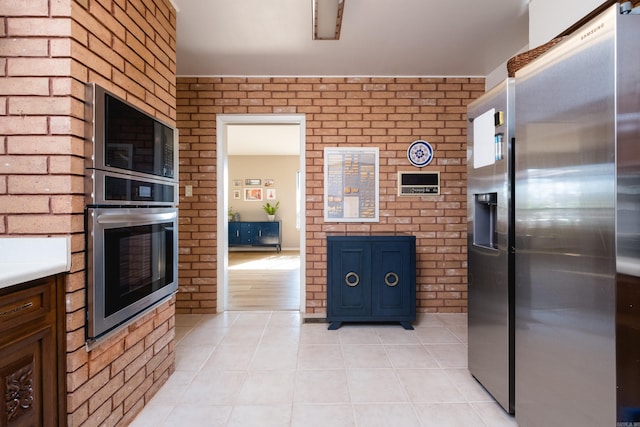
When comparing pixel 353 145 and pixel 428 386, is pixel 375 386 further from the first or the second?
pixel 353 145

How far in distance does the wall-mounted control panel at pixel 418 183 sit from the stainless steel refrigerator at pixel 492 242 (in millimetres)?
1301

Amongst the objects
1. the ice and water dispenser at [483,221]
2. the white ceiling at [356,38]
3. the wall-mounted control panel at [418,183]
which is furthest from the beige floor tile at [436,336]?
the white ceiling at [356,38]

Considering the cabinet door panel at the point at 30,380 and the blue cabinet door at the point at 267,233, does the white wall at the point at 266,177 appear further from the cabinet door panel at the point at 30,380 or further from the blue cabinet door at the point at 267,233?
the cabinet door panel at the point at 30,380

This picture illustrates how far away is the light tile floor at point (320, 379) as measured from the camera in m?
1.75

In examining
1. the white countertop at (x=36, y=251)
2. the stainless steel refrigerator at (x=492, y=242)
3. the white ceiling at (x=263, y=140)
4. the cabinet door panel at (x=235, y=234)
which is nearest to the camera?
the white countertop at (x=36, y=251)

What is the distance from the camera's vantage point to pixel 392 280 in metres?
3.07

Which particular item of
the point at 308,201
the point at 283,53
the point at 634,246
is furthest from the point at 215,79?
the point at 634,246

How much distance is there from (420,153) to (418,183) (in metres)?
0.32

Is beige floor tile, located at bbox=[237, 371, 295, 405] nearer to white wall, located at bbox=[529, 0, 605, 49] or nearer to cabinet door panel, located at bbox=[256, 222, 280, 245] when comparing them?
white wall, located at bbox=[529, 0, 605, 49]

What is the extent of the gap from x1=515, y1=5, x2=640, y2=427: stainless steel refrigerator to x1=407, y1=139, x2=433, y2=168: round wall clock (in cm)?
181

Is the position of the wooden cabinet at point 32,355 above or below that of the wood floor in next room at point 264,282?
above

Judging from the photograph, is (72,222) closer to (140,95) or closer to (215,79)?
(140,95)

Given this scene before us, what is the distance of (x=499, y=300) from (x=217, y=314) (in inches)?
107

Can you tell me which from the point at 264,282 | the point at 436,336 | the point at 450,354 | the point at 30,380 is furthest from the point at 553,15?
the point at 264,282
